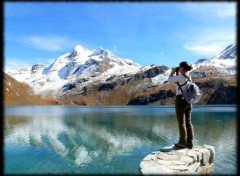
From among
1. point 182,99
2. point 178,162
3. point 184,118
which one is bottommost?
point 178,162

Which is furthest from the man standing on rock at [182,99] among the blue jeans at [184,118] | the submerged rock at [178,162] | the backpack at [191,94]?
the submerged rock at [178,162]

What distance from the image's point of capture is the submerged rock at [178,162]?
37.0ft

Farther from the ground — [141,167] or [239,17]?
[239,17]

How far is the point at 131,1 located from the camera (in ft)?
9.49

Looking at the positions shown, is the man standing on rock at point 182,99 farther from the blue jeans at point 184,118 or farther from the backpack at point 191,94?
the backpack at point 191,94

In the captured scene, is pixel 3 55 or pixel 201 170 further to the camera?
pixel 201 170

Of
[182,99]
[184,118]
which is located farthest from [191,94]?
[184,118]

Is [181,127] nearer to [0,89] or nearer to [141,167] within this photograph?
[141,167]

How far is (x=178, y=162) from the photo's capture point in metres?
12.4

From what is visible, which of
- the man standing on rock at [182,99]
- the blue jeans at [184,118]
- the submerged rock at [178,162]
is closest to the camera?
the submerged rock at [178,162]

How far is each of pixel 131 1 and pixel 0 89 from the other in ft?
5.51

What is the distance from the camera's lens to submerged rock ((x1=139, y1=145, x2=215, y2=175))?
11281mm

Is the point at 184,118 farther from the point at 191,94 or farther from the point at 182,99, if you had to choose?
the point at 191,94

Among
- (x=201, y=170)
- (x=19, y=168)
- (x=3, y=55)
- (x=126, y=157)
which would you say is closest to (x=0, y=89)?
(x=3, y=55)
